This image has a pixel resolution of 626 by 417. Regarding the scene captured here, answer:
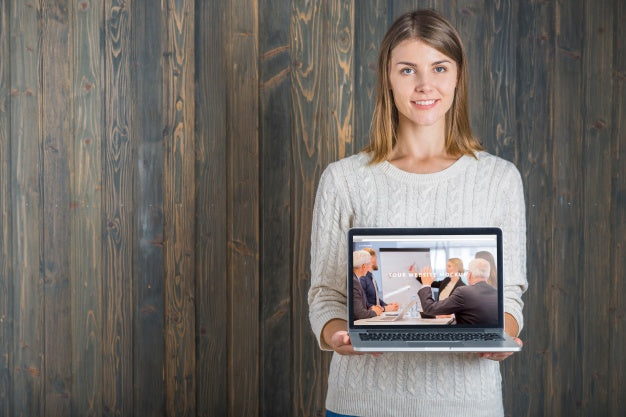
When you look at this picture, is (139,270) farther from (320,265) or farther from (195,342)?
(320,265)

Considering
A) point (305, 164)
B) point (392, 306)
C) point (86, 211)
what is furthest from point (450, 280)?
point (86, 211)

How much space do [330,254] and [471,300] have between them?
0.31 metres

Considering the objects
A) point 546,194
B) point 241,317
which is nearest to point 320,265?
point 241,317

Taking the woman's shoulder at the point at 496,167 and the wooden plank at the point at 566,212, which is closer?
the woman's shoulder at the point at 496,167

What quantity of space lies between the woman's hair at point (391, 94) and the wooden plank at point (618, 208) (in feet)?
3.20

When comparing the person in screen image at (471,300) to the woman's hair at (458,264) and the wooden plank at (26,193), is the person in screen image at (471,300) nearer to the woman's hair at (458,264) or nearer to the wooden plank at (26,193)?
the woman's hair at (458,264)

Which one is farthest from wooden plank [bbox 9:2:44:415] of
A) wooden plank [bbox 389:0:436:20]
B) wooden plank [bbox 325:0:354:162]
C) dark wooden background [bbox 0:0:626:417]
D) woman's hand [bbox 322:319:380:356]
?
woman's hand [bbox 322:319:380:356]

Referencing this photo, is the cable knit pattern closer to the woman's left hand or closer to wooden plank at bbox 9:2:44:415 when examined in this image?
the woman's left hand

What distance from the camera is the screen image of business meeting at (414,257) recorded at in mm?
1457

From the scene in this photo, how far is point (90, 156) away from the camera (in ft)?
7.84

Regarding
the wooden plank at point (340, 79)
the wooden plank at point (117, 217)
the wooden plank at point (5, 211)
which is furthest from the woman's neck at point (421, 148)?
the wooden plank at point (5, 211)

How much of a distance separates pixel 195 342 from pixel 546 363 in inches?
46.0

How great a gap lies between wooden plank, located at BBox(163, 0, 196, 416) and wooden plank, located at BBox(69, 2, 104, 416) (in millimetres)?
226

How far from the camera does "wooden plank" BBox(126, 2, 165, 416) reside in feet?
7.74
